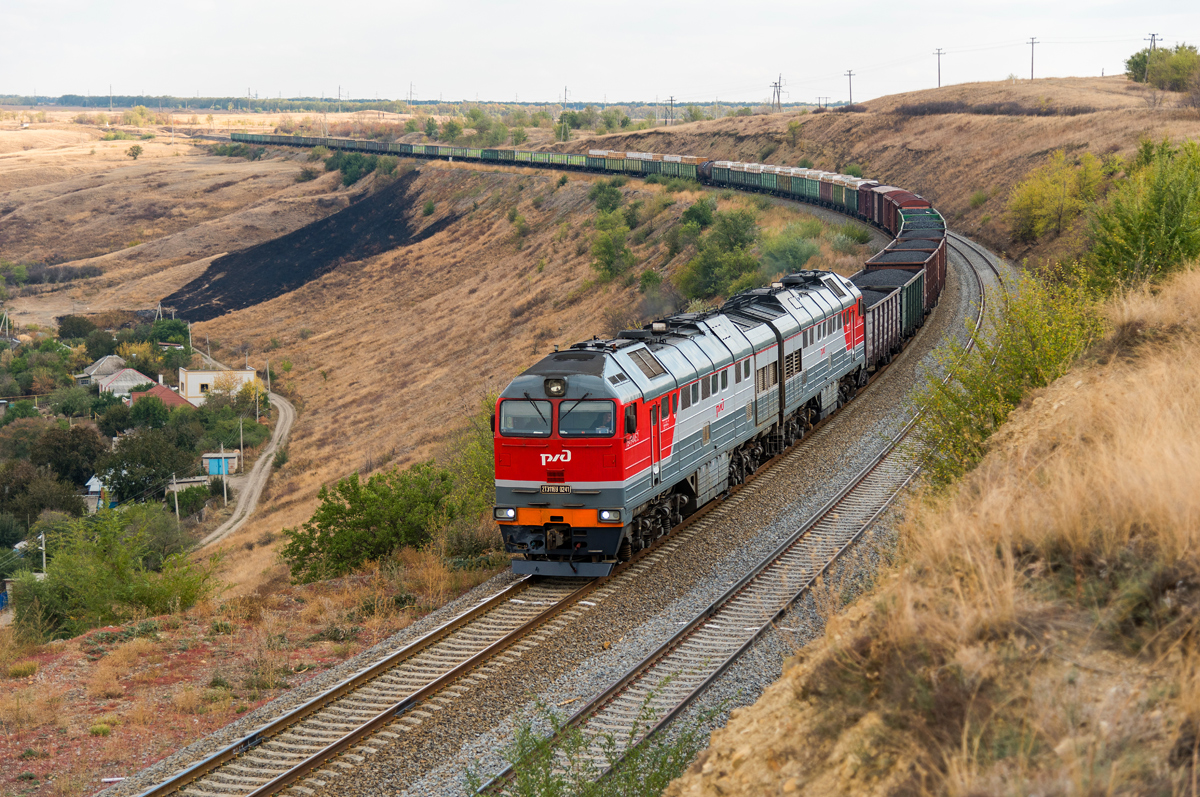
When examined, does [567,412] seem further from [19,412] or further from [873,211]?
[19,412]

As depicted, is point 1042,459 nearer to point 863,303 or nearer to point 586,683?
point 586,683

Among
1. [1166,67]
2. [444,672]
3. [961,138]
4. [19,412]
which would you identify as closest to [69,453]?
[19,412]

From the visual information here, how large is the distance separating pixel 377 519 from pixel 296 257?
114722mm

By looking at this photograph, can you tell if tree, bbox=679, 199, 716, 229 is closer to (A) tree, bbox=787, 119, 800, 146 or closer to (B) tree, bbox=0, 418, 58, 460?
(B) tree, bbox=0, 418, 58, 460

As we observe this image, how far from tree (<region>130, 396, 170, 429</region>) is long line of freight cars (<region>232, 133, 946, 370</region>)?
182ft

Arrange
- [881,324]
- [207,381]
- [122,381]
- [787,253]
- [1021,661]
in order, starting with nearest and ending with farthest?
1. [1021,661]
2. [881,324]
3. [787,253]
4. [207,381]
5. [122,381]

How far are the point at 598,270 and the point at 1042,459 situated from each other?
65.6m

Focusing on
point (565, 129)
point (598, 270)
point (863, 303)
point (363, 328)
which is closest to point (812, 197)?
point (598, 270)

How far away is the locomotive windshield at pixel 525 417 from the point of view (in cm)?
1772

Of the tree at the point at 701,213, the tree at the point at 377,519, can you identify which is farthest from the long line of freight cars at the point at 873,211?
the tree at the point at 377,519

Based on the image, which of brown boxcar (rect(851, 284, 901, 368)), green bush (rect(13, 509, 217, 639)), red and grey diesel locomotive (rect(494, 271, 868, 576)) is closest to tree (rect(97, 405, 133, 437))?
green bush (rect(13, 509, 217, 639))

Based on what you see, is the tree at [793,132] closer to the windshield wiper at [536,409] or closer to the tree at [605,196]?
the tree at [605,196]

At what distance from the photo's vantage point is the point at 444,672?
14242 mm

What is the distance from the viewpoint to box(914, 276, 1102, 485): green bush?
17500 mm
